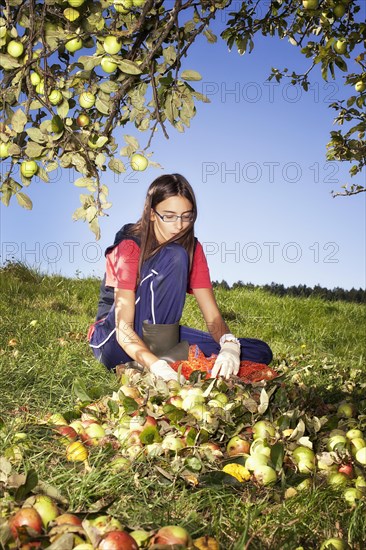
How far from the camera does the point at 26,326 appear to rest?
19.5 ft

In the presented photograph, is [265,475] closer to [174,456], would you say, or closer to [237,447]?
[237,447]

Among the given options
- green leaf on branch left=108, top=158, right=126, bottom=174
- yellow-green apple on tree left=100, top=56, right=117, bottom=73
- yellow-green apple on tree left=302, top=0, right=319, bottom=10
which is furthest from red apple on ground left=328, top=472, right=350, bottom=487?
yellow-green apple on tree left=302, top=0, right=319, bottom=10

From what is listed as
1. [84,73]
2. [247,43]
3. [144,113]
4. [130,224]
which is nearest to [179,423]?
[144,113]

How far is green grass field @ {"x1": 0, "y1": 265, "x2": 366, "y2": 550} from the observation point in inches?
84.3

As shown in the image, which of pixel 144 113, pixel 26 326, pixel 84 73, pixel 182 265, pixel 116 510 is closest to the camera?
pixel 116 510

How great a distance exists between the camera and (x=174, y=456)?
104 inches

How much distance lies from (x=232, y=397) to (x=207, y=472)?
85cm

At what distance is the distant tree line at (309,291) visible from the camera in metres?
10.2

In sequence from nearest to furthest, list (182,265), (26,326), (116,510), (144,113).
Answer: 1. (116,510)
2. (144,113)
3. (182,265)
4. (26,326)

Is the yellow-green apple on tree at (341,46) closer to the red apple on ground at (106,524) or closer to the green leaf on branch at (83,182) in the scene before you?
the green leaf on branch at (83,182)

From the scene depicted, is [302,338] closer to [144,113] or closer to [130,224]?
[130,224]

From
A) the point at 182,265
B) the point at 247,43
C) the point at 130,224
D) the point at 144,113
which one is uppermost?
the point at 247,43

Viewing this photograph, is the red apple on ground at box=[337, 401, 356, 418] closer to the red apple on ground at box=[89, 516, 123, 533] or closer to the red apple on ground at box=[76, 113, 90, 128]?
the red apple on ground at box=[89, 516, 123, 533]

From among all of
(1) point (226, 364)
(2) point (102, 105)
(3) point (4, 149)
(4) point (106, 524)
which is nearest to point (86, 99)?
(2) point (102, 105)
